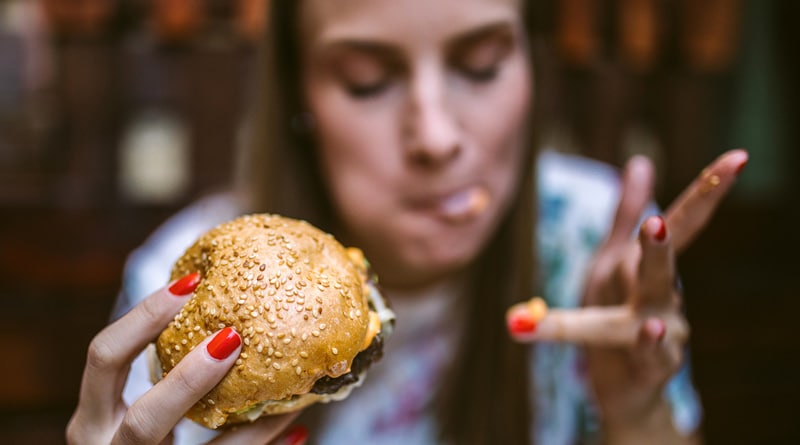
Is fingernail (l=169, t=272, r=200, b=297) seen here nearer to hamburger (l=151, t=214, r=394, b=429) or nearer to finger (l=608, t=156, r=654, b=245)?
hamburger (l=151, t=214, r=394, b=429)

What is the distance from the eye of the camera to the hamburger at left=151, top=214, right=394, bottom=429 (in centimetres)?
104

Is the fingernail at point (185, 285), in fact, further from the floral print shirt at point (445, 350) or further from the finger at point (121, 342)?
the floral print shirt at point (445, 350)

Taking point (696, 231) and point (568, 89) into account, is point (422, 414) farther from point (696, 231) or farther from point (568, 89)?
point (568, 89)

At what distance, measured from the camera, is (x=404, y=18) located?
5.17ft

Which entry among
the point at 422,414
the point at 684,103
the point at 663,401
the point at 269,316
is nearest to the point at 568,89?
the point at 684,103

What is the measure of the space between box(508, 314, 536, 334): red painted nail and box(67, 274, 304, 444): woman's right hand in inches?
19.6

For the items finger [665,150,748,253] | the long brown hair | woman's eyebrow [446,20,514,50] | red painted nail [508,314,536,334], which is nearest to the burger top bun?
red painted nail [508,314,536,334]

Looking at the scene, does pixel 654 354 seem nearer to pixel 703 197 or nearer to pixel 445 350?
pixel 703 197

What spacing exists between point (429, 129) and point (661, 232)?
65cm

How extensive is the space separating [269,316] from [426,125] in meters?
0.74

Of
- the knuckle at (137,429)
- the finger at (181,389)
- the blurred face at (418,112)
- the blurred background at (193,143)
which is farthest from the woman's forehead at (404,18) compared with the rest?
the blurred background at (193,143)

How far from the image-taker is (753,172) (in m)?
4.58

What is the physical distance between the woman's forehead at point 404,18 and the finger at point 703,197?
2.32ft

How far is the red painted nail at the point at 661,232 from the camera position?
1171mm
